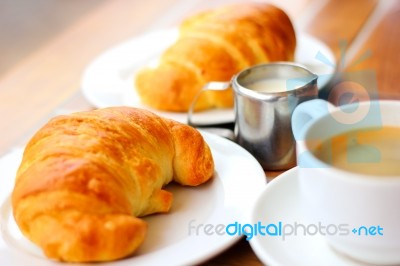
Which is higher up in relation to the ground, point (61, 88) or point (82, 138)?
point (82, 138)

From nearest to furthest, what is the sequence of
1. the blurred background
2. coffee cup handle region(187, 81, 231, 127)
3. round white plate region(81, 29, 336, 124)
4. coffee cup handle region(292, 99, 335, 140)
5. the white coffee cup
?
the white coffee cup → coffee cup handle region(292, 99, 335, 140) → coffee cup handle region(187, 81, 231, 127) → round white plate region(81, 29, 336, 124) → the blurred background

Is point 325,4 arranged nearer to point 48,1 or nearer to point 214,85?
point 214,85

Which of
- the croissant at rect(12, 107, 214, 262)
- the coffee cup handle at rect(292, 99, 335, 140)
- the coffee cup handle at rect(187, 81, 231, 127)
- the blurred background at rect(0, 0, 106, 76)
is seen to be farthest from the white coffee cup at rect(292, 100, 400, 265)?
the blurred background at rect(0, 0, 106, 76)

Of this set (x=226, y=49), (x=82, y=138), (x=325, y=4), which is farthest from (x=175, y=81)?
(x=325, y=4)

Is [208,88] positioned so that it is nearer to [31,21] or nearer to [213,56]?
[213,56]

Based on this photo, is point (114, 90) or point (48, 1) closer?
point (114, 90)

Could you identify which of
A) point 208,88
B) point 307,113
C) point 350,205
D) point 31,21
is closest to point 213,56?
point 208,88

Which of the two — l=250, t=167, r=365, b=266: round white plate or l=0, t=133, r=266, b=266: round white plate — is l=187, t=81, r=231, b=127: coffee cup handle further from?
l=250, t=167, r=365, b=266: round white plate
